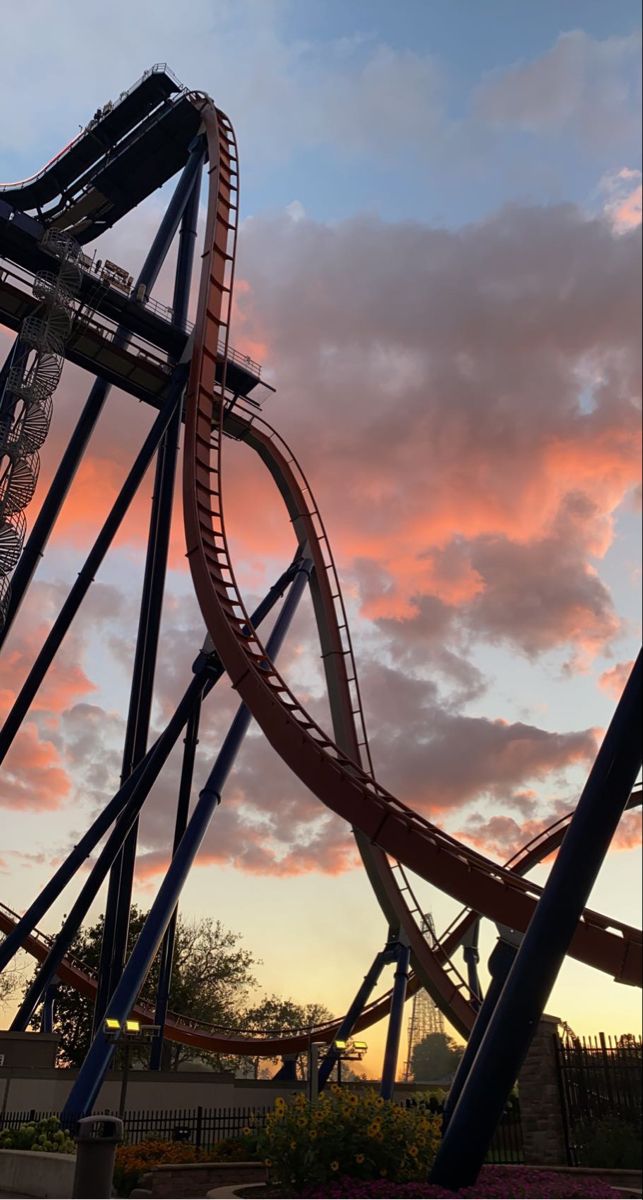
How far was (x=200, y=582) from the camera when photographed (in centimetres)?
1466

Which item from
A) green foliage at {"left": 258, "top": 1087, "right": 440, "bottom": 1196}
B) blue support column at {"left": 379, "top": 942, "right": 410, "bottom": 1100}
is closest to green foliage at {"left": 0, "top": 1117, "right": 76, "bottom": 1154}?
green foliage at {"left": 258, "top": 1087, "right": 440, "bottom": 1196}

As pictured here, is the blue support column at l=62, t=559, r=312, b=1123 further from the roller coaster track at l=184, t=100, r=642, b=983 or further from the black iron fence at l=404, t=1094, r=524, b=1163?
the black iron fence at l=404, t=1094, r=524, b=1163

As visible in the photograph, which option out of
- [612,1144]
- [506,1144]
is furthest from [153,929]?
[506,1144]

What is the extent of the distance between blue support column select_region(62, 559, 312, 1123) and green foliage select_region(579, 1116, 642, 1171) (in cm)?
693

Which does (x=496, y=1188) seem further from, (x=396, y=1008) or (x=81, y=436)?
(x=81, y=436)

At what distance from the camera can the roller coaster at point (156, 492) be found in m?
14.8

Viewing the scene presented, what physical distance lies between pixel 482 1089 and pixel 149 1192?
5784mm

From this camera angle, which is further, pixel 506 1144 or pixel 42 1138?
pixel 506 1144

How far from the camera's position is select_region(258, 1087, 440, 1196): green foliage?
8.25 m

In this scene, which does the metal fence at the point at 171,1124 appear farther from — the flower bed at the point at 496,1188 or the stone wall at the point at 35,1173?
the flower bed at the point at 496,1188

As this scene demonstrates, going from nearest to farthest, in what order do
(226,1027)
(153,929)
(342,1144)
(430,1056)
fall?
(342,1144) → (153,929) → (226,1027) → (430,1056)

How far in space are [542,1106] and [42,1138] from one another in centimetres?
744

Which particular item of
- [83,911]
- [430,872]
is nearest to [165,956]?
[83,911]

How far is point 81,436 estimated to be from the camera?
1850 cm
